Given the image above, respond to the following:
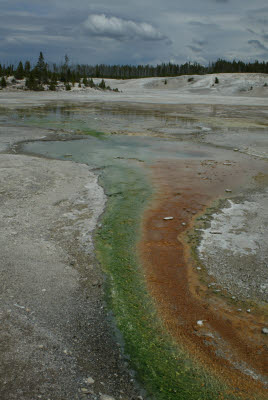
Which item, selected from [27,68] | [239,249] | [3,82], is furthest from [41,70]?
[239,249]

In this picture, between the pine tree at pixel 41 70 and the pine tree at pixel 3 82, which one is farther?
the pine tree at pixel 41 70

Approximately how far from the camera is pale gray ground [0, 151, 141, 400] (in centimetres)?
257

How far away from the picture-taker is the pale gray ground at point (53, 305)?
2570 millimetres

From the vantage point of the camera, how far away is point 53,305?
11.2ft

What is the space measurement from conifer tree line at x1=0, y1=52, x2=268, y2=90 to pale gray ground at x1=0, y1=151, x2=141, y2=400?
39650 mm

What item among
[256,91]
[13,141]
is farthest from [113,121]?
[256,91]

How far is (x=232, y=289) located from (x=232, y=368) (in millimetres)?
1146

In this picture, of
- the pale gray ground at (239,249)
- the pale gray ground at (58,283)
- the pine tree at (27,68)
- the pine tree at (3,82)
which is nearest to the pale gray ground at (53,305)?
the pale gray ground at (58,283)

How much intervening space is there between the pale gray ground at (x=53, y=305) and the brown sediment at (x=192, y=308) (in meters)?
0.67

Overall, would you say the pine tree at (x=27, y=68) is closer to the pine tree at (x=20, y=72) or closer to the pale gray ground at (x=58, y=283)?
the pine tree at (x=20, y=72)

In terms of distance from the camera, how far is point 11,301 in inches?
136

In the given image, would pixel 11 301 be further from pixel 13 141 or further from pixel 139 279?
pixel 13 141

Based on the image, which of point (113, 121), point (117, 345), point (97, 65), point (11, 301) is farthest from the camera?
point (97, 65)

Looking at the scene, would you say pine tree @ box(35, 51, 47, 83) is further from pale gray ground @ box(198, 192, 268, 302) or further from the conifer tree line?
pale gray ground @ box(198, 192, 268, 302)
